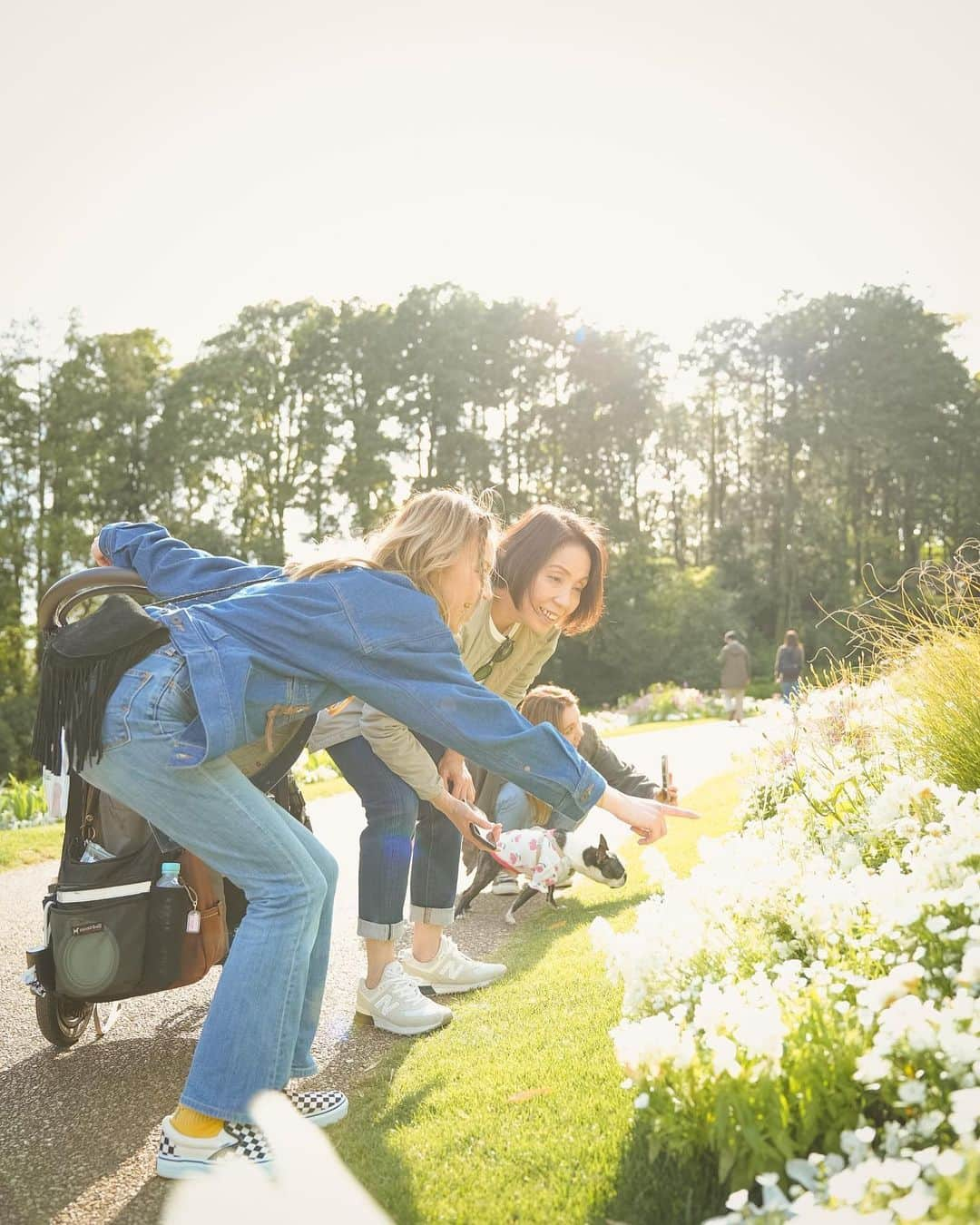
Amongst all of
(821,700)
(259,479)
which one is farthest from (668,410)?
(821,700)

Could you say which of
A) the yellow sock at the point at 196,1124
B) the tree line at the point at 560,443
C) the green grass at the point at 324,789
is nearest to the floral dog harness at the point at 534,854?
the yellow sock at the point at 196,1124

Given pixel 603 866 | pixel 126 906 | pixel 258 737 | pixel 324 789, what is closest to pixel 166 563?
pixel 258 737

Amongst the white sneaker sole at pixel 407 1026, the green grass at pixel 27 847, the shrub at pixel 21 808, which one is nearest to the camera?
the white sneaker sole at pixel 407 1026

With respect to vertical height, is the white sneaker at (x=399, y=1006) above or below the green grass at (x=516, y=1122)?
below

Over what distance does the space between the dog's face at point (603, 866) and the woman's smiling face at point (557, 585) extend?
68.7 inches

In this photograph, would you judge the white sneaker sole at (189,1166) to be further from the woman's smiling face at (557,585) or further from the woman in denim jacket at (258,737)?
the woman's smiling face at (557,585)

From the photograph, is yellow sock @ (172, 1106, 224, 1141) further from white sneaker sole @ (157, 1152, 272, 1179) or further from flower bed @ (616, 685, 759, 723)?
flower bed @ (616, 685, 759, 723)

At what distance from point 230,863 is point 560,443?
37.8 metres

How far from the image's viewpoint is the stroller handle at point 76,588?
3.37 m

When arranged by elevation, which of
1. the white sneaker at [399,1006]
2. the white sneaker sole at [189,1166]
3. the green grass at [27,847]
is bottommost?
the green grass at [27,847]

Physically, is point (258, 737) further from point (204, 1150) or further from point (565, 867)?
point (565, 867)

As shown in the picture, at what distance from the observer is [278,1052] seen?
8.81ft

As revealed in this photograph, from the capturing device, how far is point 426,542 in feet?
9.85

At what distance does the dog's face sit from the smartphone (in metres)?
1.96
